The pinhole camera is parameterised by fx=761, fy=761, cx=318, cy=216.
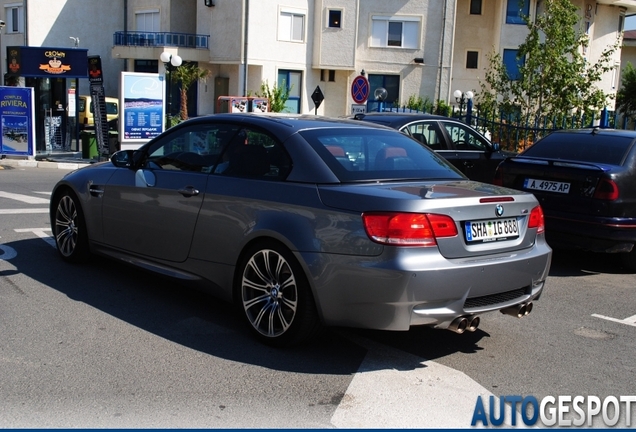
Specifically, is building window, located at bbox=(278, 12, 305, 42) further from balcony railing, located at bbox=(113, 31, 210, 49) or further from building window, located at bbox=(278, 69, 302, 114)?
balcony railing, located at bbox=(113, 31, 210, 49)

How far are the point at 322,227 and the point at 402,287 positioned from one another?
27.2 inches

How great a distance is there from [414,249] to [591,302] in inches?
127

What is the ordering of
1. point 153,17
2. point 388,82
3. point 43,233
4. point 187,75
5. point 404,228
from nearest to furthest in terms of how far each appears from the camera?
point 404,228 → point 43,233 → point 187,75 → point 153,17 → point 388,82

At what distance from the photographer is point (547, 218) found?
27.8 feet

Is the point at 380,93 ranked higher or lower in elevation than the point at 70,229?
higher

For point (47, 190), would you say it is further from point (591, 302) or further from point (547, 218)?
point (591, 302)

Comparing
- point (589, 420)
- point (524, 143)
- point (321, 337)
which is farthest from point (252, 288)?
point (524, 143)

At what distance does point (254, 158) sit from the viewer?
582 centimetres

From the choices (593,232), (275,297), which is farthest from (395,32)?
(275,297)

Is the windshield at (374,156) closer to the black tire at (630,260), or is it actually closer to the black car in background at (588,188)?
the black car in background at (588,188)

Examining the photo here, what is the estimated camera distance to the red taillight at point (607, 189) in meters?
8.13

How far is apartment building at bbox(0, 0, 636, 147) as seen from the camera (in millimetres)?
38625

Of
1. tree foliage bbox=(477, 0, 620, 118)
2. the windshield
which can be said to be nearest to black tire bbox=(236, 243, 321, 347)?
the windshield

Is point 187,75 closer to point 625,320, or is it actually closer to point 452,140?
point 452,140
